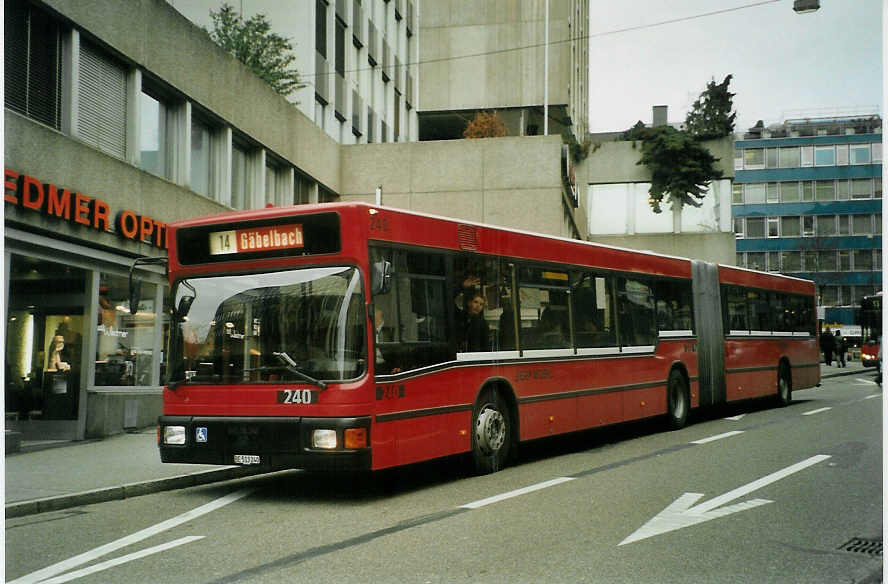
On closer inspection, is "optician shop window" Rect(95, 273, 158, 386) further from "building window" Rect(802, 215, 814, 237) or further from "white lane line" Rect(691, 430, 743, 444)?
"building window" Rect(802, 215, 814, 237)

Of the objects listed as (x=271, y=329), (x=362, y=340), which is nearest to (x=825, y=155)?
(x=362, y=340)

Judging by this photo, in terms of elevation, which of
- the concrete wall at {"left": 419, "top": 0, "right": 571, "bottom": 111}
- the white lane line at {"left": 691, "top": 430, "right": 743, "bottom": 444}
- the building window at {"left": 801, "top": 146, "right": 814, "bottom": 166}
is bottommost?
the white lane line at {"left": 691, "top": 430, "right": 743, "bottom": 444}

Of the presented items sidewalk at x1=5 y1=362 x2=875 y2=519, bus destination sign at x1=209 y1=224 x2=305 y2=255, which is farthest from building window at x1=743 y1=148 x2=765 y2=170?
bus destination sign at x1=209 y1=224 x2=305 y2=255

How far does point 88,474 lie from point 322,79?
1816 cm

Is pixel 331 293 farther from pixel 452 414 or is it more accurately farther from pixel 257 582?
pixel 257 582

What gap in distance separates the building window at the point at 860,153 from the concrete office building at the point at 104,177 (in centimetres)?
1025

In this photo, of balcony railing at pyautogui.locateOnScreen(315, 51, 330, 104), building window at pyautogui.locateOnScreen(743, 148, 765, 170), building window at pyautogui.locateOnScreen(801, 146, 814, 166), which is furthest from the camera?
building window at pyautogui.locateOnScreen(743, 148, 765, 170)

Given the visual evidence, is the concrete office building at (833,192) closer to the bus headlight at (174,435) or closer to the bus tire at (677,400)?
the bus tire at (677,400)

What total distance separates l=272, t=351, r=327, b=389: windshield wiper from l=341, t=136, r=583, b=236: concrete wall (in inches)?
767

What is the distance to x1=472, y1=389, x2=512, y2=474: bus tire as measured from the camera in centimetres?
1081

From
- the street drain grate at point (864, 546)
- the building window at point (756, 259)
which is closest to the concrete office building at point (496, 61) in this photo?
the building window at point (756, 259)

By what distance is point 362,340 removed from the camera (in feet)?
29.7

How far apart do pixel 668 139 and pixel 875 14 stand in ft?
114

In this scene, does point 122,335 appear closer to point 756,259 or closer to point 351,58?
point 351,58
